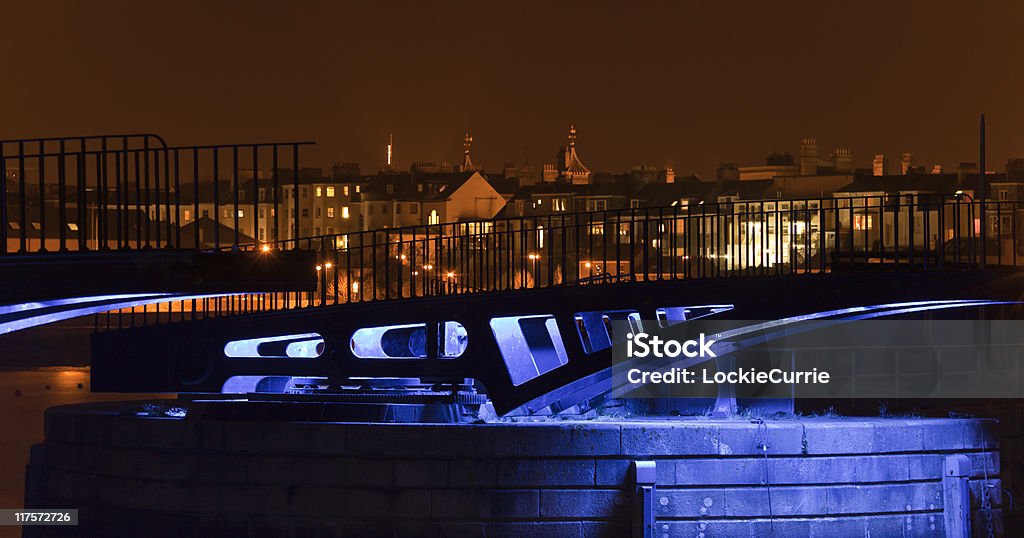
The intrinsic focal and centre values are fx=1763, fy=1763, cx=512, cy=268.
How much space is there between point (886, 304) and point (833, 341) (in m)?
13.3

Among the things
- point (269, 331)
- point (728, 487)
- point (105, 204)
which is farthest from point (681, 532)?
point (105, 204)

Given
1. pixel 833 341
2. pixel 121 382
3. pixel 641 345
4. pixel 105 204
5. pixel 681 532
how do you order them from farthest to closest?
pixel 833 341, pixel 121 382, pixel 641 345, pixel 681 532, pixel 105 204

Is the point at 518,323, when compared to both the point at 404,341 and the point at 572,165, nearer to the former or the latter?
the point at 404,341

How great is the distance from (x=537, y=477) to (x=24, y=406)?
1521 inches

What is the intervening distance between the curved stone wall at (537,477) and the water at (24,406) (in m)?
7.97

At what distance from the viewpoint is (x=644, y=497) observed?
20.4 metres

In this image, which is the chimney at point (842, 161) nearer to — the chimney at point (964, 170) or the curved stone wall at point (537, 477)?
the chimney at point (964, 170)

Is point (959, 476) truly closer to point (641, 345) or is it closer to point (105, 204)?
point (641, 345)

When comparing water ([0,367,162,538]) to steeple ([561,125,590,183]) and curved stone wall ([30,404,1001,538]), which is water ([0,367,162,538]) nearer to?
curved stone wall ([30,404,1001,538])

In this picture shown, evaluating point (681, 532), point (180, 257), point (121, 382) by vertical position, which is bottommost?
point (681, 532)

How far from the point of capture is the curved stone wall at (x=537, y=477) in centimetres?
2077

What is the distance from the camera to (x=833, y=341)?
34844 millimetres

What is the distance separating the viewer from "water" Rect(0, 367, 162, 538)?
1374 inches


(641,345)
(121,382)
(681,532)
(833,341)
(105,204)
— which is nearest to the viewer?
(105,204)
